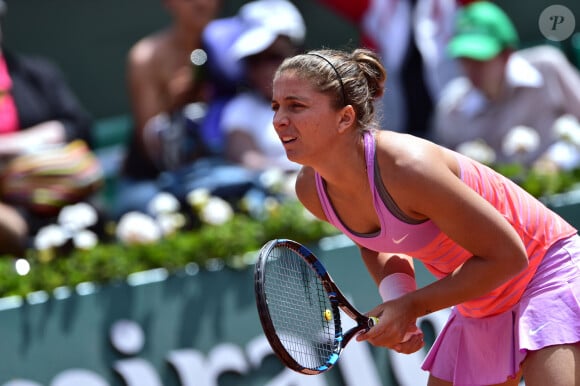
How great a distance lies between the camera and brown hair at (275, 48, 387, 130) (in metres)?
2.90

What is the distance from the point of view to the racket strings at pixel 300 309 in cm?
311

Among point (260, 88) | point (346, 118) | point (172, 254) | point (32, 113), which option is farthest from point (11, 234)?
point (346, 118)

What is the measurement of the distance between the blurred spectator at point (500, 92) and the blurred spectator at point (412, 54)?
1.34 feet

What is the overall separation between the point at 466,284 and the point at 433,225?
207 mm

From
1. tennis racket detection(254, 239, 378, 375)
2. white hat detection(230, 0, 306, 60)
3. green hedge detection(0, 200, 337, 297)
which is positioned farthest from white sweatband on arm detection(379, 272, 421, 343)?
white hat detection(230, 0, 306, 60)

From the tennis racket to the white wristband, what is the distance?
13cm

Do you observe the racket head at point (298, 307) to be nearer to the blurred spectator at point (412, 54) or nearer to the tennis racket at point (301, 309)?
the tennis racket at point (301, 309)

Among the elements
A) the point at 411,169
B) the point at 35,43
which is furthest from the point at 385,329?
the point at 35,43

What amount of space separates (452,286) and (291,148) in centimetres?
55

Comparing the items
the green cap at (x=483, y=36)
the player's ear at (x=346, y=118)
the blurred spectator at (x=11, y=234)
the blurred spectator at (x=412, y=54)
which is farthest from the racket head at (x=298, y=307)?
the blurred spectator at (x=412, y=54)

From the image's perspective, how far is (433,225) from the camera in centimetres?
298

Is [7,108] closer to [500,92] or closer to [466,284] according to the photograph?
[500,92]

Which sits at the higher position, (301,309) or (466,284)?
(466,284)

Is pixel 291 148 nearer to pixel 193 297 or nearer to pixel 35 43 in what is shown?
pixel 193 297
